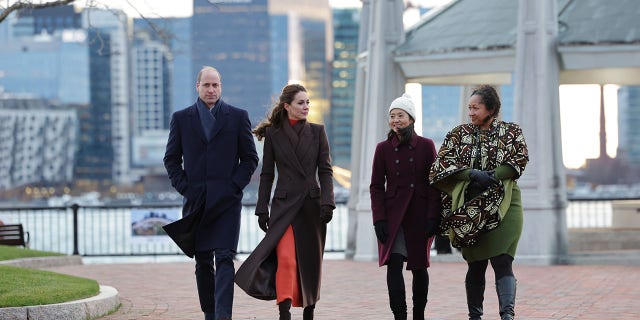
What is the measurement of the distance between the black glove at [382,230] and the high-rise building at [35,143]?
154m

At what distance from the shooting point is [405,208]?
990 cm

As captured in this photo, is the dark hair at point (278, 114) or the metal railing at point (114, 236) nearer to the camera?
the dark hair at point (278, 114)

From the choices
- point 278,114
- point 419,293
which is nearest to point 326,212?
point 278,114

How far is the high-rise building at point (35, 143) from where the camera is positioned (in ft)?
529

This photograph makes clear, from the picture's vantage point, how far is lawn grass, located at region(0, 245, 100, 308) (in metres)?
11.5

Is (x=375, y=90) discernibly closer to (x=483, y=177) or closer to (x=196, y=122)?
(x=196, y=122)

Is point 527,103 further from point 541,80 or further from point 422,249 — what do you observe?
point 422,249

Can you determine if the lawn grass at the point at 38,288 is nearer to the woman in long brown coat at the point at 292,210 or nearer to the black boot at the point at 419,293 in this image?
the woman in long brown coat at the point at 292,210

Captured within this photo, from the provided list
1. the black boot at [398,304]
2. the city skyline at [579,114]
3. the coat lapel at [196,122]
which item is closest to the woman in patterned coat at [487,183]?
the black boot at [398,304]

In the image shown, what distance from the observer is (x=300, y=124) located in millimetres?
9992

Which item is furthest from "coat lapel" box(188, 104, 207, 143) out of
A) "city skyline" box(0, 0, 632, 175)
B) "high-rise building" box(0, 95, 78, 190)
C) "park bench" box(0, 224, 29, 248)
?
"high-rise building" box(0, 95, 78, 190)

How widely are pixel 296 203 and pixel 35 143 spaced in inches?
6386

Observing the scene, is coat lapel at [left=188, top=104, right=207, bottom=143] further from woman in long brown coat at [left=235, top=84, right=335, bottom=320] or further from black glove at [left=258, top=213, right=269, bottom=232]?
black glove at [left=258, top=213, right=269, bottom=232]

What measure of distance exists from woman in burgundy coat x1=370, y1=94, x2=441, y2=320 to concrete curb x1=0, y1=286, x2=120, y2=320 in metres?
3.10
